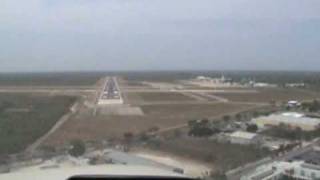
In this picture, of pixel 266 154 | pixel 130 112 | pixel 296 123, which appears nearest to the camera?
pixel 266 154

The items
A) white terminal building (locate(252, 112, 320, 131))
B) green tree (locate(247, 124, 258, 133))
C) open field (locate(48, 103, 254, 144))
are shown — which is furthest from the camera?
white terminal building (locate(252, 112, 320, 131))

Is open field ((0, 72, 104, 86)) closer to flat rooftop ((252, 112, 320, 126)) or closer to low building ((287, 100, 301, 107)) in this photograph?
low building ((287, 100, 301, 107))

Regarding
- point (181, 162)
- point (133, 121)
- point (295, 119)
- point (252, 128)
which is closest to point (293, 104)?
point (295, 119)

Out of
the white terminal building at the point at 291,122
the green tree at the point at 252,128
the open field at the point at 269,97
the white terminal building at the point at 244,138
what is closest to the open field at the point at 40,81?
the open field at the point at 269,97

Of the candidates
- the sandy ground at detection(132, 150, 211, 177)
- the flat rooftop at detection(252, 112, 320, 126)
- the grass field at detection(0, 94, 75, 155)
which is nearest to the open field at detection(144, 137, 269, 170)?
the sandy ground at detection(132, 150, 211, 177)

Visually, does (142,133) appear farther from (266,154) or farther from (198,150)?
(266,154)

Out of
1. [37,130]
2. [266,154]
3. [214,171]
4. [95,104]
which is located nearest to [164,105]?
[95,104]

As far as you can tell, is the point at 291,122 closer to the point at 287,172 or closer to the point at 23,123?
the point at 23,123

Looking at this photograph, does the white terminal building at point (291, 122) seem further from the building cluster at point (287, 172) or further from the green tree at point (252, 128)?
the building cluster at point (287, 172)
